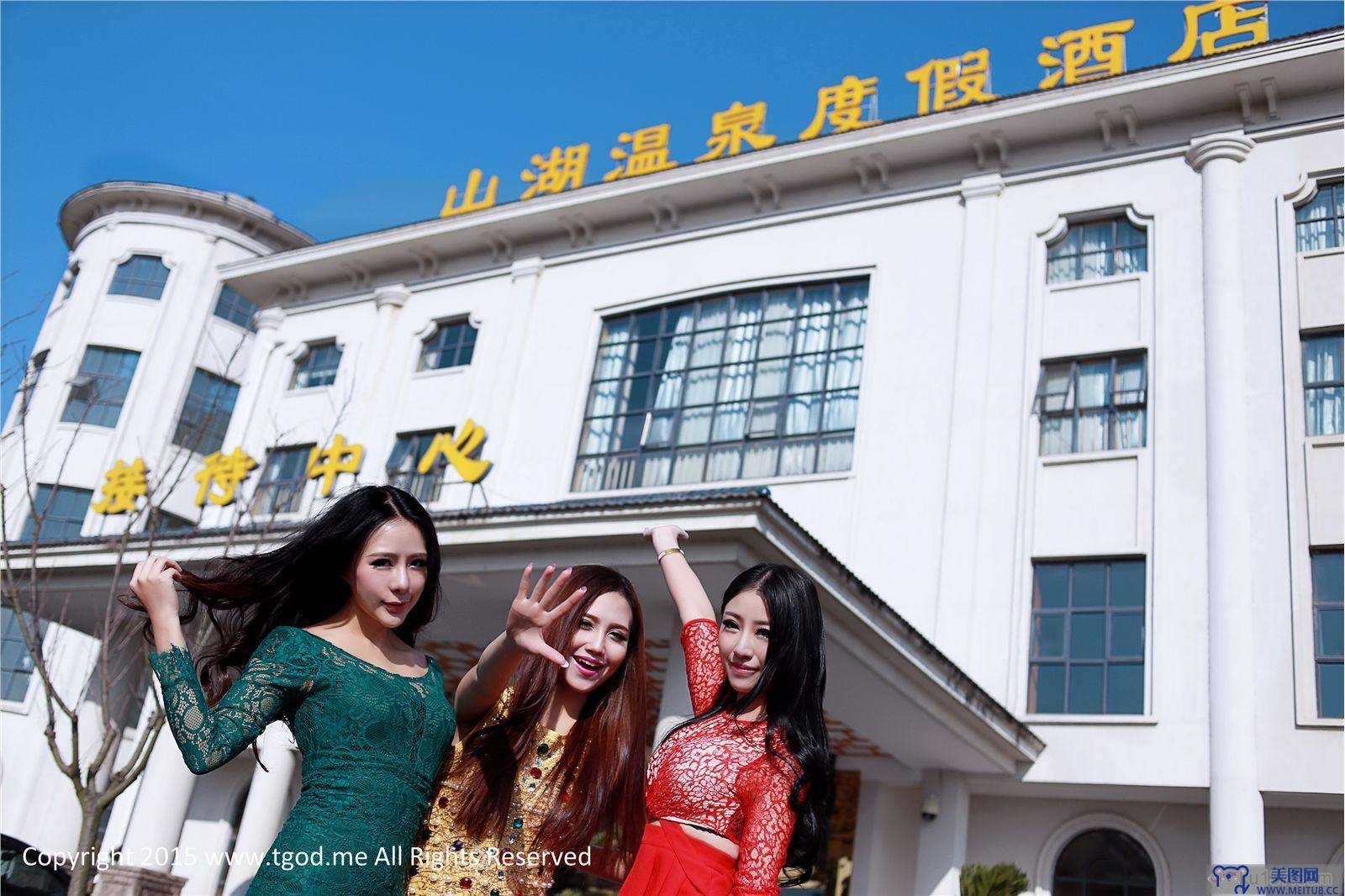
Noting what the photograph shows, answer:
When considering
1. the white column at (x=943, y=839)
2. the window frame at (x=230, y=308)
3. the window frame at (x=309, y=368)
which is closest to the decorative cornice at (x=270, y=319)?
the window frame at (x=309, y=368)

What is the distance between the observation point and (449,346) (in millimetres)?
19656

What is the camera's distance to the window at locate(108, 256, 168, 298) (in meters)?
26.7

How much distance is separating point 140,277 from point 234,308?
6.93ft

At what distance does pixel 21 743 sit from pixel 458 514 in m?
17.6

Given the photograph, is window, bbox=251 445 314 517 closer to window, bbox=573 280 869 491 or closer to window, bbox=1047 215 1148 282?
window, bbox=573 280 869 491

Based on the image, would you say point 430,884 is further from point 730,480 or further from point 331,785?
point 730,480

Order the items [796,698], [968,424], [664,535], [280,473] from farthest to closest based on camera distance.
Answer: [280,473]
[968,424]
[664,535]
[796,698]

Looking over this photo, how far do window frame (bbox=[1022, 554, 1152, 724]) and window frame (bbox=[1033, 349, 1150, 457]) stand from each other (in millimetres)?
1333

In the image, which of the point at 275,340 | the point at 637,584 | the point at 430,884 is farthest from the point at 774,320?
the point at 430,884

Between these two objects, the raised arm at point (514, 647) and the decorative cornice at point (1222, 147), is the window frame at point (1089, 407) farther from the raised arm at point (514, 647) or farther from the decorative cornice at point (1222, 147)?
the raised arm at point (514, 647)

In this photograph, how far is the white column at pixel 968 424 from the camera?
1333 cm

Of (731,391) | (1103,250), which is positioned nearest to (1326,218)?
(1103,250)

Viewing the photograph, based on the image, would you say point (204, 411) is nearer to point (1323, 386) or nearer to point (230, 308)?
point (230, 308)

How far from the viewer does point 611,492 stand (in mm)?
16031
